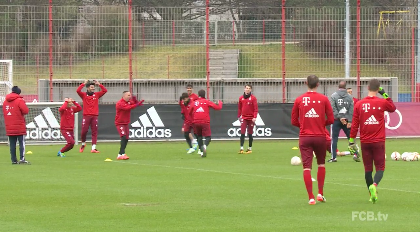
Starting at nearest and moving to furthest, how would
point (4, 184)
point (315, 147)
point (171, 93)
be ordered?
point (315, 147) < point (4, 184) < point (171, 93)

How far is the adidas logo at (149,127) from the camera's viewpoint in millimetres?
29141

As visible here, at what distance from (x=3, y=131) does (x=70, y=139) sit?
673 centimetres

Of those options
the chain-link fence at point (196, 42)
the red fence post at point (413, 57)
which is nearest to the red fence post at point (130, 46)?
the chain-link fence at point (196, 42)

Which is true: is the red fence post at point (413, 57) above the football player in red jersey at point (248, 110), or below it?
above

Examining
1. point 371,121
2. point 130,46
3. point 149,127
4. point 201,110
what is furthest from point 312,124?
point 130,46

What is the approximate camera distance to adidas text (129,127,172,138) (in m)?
29.1

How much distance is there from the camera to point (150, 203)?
41.4 feet

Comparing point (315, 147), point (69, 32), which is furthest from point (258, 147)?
point (315, 147)

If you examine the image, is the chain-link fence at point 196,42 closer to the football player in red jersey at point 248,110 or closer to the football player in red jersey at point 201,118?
the football player in red jersey at point 248,110

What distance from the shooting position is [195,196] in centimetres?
1348

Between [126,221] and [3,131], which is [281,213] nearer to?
[126,221]

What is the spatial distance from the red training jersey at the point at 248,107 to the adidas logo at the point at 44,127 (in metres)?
7.40

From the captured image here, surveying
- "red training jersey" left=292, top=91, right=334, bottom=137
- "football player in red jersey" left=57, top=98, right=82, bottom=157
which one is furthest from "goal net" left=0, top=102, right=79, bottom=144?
"red training jersey" left=292, top=91, right=334, bottom=137

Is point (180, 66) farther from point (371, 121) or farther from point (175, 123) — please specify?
point (371, 121)
